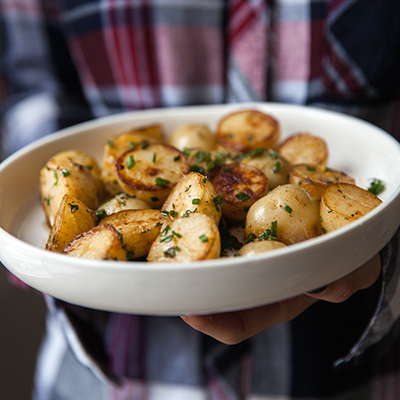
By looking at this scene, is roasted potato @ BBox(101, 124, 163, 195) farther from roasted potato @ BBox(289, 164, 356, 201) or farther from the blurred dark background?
the blurred dark background

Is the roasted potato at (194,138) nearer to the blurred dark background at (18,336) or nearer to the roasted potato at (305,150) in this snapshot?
the roasted potato at (305,150)

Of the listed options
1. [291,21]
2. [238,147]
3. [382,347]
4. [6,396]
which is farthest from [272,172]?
[6,396]

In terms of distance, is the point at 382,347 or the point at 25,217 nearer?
the point at 25,217

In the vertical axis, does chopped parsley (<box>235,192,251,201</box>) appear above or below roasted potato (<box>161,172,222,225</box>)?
below

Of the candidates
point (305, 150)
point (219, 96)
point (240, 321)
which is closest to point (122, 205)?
point (240, 321)

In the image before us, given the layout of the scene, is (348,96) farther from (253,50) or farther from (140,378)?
(140,378)

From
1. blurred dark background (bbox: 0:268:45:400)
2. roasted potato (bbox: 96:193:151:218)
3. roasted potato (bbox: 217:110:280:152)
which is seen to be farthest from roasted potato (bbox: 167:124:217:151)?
blurred dark background (bbox: 0:268:45:400)
